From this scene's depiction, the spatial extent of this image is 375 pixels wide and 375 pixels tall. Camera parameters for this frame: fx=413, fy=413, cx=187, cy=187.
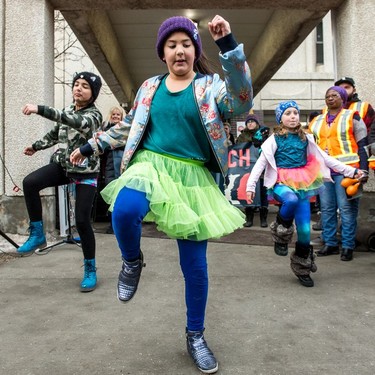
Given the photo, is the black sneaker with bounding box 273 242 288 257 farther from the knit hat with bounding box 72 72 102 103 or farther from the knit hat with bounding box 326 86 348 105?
the knit hat with bounding box 72 72 102 103

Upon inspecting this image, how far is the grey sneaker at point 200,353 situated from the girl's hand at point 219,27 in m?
1.58

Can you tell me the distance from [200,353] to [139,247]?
0.65 m

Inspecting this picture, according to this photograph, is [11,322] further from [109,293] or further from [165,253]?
[165,253]

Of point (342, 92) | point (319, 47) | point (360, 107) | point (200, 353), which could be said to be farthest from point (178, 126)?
point (319, 47)

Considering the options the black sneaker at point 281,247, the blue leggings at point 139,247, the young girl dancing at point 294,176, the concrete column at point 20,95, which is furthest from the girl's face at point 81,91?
the black sneaker at point 281,247

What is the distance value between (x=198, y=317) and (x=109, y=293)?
1385 millimetres

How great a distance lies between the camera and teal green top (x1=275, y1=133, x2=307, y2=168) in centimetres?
404

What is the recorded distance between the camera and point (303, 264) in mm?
3738

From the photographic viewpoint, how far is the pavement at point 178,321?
226 centimetres

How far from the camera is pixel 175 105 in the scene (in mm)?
2289

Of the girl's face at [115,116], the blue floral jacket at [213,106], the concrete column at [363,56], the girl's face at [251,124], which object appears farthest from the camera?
the girl's face at [251,124]

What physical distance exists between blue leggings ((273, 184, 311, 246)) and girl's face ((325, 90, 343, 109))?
1.51 m

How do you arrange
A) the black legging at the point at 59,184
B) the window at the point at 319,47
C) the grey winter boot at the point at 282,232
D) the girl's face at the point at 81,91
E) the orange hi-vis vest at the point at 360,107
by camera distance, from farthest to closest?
the window at the point at 319,47, the orange hi-vis vest at the point at 360,107, the grey winter boot at the point at 282,232, the girl's face at the point at 81,91, the black legging at the point at 59,184

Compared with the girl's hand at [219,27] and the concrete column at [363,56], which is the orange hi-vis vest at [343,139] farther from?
the girl's hand at [219,27]
